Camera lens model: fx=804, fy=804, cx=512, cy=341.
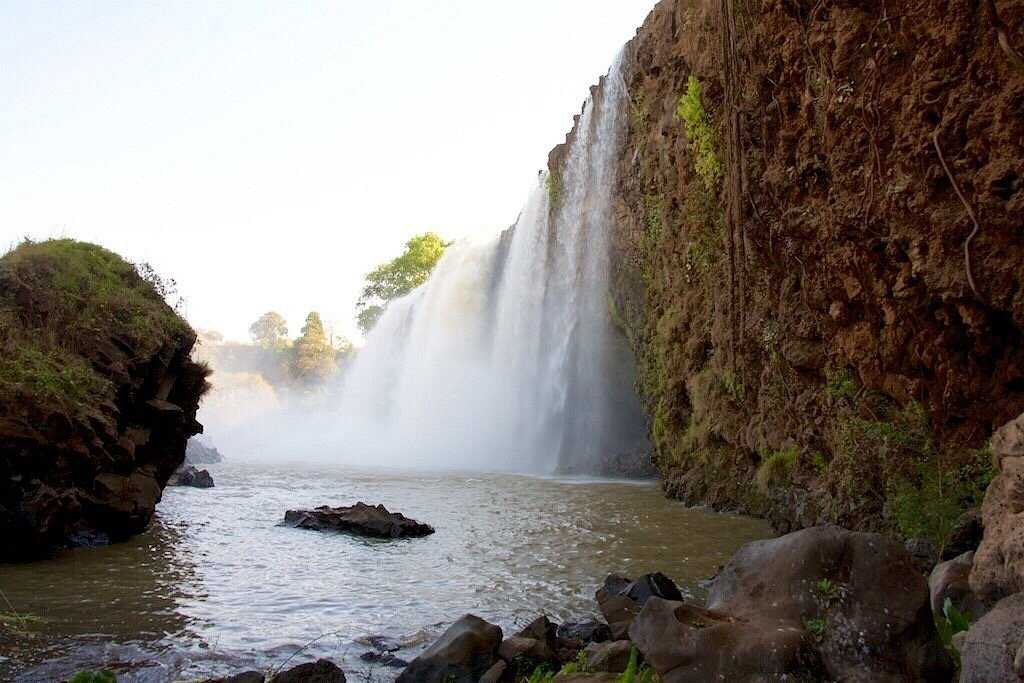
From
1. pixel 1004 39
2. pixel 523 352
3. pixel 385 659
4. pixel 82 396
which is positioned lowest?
pixel 385 659

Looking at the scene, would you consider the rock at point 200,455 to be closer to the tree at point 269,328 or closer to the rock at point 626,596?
the rock at point 626,596

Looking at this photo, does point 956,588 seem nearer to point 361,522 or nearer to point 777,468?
point 777,468

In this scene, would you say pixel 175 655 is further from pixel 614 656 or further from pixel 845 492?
pixel 845 492

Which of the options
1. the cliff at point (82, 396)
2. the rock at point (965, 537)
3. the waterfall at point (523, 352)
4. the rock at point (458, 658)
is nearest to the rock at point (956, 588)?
the rock at point (965, 537)

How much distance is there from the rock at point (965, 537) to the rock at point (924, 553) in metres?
0.27

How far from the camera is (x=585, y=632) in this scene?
5.86 meters

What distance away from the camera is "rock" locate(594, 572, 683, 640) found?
18.7 ft

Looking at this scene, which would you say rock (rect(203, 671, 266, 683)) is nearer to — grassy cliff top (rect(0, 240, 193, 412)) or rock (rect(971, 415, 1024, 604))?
rock (rect(971, 415, 1024, 604))

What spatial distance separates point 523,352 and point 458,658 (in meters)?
23.6

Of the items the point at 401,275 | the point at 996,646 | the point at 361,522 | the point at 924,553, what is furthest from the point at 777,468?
the point at 401,275

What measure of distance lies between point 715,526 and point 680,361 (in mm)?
4980

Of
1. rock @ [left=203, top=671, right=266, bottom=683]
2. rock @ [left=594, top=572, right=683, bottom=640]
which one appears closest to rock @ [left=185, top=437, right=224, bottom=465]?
rock @ [left=594, top=572, right=683, bottom=640]

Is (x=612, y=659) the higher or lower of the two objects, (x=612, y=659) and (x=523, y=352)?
the lower

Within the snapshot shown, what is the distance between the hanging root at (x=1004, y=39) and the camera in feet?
20.2
